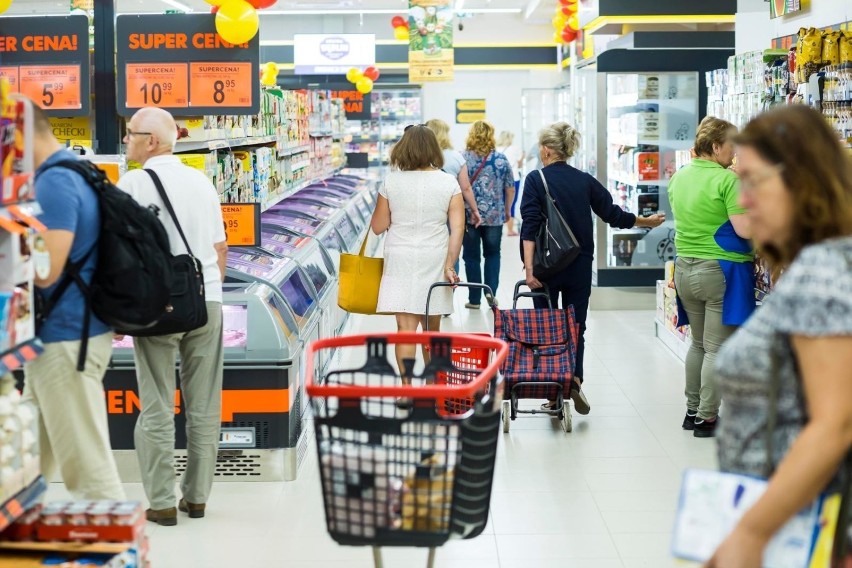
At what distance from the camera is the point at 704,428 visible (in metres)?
5.73

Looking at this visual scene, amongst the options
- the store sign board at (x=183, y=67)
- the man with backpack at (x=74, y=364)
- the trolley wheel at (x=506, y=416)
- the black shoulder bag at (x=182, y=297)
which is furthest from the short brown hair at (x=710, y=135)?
the man with backpack at (x=74, y=364)

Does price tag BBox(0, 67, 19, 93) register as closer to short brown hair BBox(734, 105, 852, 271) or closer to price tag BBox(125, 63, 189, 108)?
price tag BBox(125, 63, 189, 108)

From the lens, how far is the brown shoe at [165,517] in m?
4.41

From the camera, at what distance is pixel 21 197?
2654mm

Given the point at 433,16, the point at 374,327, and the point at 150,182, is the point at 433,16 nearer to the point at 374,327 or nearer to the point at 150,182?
the point at 374,327

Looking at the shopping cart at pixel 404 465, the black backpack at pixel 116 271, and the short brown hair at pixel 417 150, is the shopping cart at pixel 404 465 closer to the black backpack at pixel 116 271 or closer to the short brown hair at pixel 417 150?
the black backpack at pixel 116 271

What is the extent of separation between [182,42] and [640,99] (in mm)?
5373

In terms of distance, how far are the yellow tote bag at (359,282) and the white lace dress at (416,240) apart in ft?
0.19

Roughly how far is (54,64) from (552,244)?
273 cm

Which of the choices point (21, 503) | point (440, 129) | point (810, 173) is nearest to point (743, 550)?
point (810, 173)

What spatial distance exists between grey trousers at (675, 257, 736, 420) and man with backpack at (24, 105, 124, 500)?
3.24m

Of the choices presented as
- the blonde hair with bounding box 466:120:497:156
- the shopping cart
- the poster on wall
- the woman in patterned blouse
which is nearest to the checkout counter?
the shopping cart

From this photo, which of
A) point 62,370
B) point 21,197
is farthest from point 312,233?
point 21,197

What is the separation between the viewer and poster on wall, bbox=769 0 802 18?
20.7 ft
